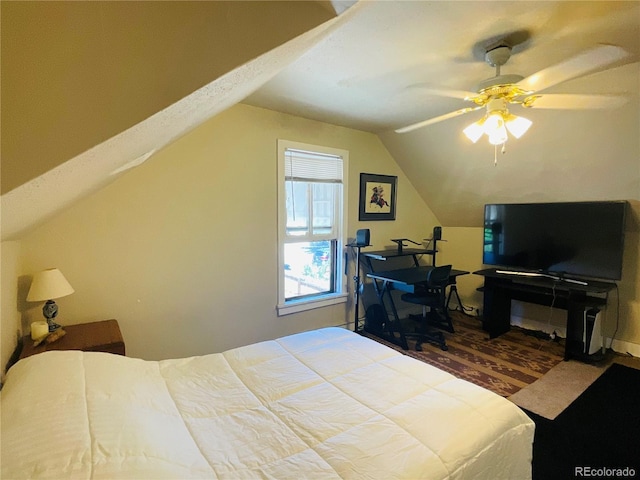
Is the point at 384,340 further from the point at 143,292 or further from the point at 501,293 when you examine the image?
the point at 143,292

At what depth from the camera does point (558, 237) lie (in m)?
3.38

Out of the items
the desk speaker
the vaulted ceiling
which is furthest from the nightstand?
the desk speaker

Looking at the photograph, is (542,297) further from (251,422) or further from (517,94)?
(251,422)

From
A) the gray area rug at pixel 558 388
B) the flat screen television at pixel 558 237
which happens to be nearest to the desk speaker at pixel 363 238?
the flat screen television at pixel 558 237

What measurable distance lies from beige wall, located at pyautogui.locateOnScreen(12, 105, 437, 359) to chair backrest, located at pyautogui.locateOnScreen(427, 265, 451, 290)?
52.6 inches

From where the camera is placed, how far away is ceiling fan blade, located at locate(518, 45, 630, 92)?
6.03 ft

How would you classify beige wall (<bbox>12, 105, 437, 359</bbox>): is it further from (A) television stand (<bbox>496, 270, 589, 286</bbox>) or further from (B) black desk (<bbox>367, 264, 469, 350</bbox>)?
(A) television stand (<bbox>496, 270, 589, 286</bbox>)

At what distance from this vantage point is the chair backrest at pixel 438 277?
3.17 m

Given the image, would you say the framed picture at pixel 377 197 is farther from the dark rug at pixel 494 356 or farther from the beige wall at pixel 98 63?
the beige wall at pixel 98 63

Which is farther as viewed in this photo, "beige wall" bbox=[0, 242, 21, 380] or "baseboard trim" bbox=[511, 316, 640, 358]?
"baseboard trim" bbox=[511, 316, 640, 358]

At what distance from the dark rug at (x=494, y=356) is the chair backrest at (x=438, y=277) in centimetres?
71

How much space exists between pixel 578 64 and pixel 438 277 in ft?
6.48

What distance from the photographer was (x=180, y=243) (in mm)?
2668

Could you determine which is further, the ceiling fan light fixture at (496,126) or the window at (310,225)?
the window at (310,225)
